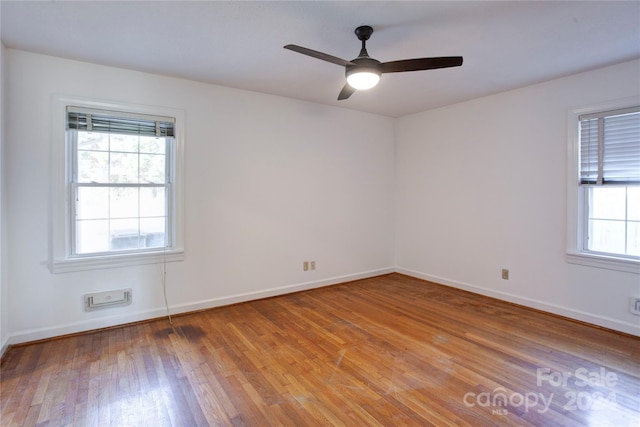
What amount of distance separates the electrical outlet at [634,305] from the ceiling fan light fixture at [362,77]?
122 inches

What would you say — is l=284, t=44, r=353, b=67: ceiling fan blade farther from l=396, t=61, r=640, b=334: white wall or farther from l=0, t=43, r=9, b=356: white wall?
l=396, t=61, r=640, b=334: white wall

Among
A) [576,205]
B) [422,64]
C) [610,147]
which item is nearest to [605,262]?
[576,205]

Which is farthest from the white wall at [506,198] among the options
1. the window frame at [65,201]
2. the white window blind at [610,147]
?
the window frame at [65,201]

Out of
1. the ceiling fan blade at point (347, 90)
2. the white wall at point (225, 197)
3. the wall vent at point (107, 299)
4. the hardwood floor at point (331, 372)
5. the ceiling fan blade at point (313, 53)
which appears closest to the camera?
the hardwood floor at point (331, 372)

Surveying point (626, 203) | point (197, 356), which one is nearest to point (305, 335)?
point (197, 356)

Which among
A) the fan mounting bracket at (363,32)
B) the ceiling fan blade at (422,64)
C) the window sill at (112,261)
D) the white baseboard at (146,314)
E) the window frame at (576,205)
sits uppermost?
the fan mounting bracket at (363,32)

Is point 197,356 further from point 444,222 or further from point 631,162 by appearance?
point 631,162

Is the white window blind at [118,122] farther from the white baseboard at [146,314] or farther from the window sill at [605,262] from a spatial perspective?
the window sill at [605,262]

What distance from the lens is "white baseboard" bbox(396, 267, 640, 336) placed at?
3077mm

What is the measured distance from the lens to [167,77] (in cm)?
342

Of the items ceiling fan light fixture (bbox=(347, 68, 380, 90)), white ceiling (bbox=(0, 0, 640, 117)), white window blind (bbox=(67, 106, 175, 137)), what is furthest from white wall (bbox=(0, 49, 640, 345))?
ceiling fan light fixture (bbox=(347, 68, 380, 90))

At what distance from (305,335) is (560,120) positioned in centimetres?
344

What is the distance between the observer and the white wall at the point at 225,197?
9.37 ft

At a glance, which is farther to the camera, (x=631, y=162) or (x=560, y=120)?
(x=560, y=120)
